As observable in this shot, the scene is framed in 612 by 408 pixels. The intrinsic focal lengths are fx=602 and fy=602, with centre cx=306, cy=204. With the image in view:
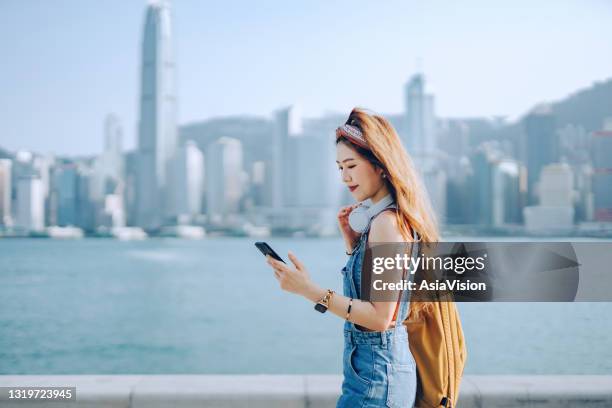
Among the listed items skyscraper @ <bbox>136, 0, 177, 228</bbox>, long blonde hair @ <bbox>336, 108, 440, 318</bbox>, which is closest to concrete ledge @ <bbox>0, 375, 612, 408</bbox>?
long blonde hair @ <bbox>336, 108, 440, 318</bbox>

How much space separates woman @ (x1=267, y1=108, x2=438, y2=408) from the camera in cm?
116

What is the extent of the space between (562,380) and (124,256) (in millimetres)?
39008

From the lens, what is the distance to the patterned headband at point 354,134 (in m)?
1.26

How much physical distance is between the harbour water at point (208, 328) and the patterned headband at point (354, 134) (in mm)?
2976

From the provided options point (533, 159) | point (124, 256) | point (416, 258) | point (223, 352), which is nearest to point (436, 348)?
point (416, 258)

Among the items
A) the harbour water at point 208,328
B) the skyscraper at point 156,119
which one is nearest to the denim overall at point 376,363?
the harbour water at point 208,328

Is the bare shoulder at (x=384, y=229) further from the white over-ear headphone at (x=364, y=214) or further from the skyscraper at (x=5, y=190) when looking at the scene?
the skyscraper at (x=5, y=190)

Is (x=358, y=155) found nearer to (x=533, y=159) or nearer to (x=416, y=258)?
(x=416, y=258)

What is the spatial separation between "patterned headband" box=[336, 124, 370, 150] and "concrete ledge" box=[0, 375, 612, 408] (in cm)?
102

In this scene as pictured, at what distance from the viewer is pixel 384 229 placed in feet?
3.74

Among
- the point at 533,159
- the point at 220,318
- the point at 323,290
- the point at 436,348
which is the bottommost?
the point at 220,318

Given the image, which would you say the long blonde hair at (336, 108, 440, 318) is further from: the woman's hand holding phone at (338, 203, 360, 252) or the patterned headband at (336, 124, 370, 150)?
the woman's hand holding phone at (338, 203, 360, 252)

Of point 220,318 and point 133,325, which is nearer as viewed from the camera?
point 133,325

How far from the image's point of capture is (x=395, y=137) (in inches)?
49.4
